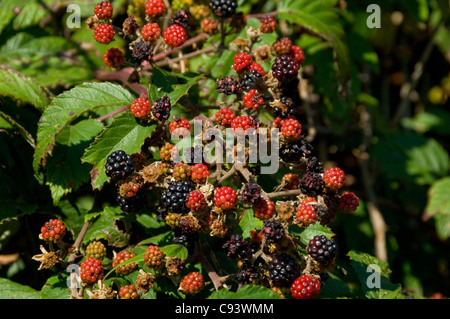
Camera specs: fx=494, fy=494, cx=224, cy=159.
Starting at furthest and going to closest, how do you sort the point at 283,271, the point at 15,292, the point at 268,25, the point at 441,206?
the point at 441,206, the point at 268,25, the point at 15,292, the point at 283,271

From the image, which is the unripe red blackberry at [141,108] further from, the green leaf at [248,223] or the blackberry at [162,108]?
the green leaf at [248,223]

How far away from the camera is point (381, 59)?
484cm

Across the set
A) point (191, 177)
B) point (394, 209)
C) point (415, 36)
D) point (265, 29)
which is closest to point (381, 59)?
point (415, 36)

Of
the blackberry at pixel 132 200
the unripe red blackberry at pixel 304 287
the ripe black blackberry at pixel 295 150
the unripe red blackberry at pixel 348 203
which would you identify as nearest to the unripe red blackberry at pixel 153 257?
the blackberry at pixel 132 200

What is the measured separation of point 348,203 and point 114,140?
103 cm

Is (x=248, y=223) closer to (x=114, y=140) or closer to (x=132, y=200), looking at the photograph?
(x=132, y=200)

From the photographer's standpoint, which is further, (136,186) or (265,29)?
(265,29)

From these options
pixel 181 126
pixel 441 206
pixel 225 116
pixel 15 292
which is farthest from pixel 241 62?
pixel 441 206

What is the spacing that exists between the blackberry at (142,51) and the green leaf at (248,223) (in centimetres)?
83

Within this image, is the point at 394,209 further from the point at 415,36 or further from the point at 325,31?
the point at 325,31

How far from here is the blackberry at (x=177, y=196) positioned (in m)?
1.88

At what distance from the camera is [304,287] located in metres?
1.76
